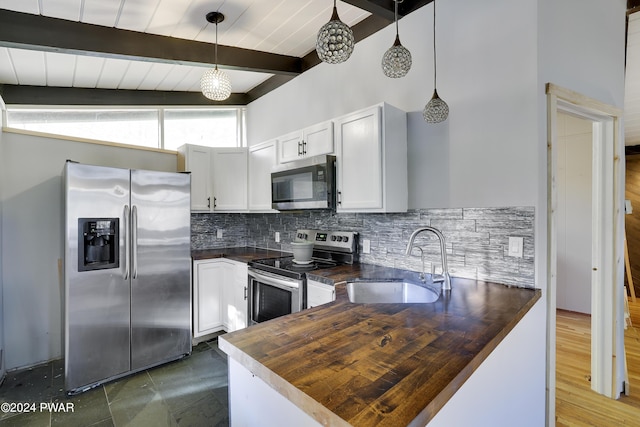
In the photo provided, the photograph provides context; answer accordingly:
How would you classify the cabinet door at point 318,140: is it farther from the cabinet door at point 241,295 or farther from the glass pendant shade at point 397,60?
the cabinet door at point 241,295

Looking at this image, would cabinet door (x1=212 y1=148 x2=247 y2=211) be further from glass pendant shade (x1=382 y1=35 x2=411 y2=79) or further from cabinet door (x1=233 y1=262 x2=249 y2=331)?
glass pendant shade (x1=382 y1=35 x2=411 y2=79)

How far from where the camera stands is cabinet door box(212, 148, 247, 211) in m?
3.55

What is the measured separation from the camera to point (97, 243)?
2.39 meters

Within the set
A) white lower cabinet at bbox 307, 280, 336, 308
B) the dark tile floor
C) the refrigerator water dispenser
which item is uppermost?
the refrigerator water dispenser

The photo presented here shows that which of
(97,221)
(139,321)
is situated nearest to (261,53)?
(97,221)

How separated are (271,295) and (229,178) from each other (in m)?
1.63

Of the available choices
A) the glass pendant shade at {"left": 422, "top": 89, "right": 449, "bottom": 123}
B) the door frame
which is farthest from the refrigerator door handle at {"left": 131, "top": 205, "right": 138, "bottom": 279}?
the door frame

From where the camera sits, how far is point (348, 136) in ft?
7.64

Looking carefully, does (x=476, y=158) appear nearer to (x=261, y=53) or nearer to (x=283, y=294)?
(x=283, y=294)

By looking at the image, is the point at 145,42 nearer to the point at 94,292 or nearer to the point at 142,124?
the point at 142,124

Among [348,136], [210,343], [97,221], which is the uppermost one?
[348,136]

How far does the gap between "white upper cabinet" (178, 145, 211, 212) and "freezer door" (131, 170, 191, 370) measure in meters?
0.60

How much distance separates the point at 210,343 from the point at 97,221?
1.61 m

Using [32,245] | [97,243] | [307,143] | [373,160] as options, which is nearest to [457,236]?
[373,160]
